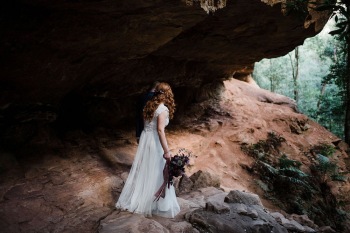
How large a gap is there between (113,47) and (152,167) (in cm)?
268

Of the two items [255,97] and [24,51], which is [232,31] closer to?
[24,51]

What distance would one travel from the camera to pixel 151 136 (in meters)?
4.66

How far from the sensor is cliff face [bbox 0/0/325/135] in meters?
4.50

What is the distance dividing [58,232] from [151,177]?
161 cm

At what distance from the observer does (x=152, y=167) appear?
4625mm

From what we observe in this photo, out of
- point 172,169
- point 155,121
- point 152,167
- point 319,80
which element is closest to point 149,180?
point 152,167

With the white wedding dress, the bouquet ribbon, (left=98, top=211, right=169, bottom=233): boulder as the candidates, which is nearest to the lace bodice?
the white wedding dress

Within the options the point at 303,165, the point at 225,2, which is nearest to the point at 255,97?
the point at 303,165

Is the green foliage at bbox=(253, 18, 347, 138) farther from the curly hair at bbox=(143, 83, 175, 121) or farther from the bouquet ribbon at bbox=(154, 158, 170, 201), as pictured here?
the bouquet ribbon at bbox=(154, 158, 170, 201)

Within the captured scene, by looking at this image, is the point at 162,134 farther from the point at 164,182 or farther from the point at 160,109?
the point at 164,182

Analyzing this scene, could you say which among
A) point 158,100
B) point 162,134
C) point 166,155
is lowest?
point 166,155

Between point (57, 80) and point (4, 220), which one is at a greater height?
point (57, 80)

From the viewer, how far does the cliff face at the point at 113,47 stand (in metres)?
4.50

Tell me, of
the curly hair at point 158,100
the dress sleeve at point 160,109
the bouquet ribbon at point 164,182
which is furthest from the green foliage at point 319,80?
the bouquet ribbon at point 164,182
